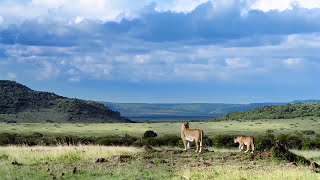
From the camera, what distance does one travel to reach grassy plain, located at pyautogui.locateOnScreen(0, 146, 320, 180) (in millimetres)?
16812

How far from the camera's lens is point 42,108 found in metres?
129

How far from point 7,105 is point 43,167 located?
107 meters

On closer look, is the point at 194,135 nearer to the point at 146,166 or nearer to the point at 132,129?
the point at 146,166

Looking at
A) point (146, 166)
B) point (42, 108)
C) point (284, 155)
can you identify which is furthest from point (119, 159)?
point (42, 108)

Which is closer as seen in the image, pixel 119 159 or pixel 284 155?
pixel 119 159

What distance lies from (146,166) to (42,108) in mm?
112902

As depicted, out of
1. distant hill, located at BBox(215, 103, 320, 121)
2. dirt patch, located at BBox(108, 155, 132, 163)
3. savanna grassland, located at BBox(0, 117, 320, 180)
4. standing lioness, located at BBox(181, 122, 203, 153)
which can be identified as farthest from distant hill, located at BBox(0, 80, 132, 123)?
dirt patch, located at BBox(108, 155, 132, 163)

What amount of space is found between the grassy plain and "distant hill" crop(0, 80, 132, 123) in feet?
296

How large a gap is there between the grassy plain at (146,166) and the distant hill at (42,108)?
3548 inches

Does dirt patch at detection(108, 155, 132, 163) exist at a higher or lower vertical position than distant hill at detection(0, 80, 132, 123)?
lower

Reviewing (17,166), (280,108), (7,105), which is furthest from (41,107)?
(17,166)

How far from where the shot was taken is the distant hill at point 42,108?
388ft

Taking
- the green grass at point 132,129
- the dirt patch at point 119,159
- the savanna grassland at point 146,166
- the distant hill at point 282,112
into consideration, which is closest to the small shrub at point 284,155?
the savanna grassland at point 146,166

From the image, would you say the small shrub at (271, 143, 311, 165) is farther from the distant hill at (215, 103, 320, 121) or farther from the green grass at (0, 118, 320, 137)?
the distant hill at (215, 103, 320, 121)
